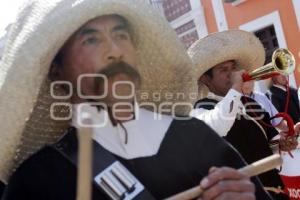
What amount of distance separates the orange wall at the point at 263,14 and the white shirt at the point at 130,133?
8281mm

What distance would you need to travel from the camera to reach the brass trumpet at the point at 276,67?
3788mm

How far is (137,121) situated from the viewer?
6.57 ft

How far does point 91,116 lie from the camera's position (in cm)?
174

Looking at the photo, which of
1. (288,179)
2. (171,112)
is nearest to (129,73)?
(171,112)

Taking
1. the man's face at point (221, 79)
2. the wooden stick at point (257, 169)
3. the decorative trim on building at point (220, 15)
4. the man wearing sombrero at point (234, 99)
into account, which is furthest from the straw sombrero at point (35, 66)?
the decorative trim on building at point (220, 15)

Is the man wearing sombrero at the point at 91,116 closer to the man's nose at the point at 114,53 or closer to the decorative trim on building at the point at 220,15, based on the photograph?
the man's nose at the point at 114,53

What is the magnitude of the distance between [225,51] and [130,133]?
2102 millimetres

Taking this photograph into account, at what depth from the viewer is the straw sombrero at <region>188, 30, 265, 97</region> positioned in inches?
152

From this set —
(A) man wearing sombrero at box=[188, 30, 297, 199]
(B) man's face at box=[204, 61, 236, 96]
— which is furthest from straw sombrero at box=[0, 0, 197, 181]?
(B) man's face at box=[204, 61, 236, 96]

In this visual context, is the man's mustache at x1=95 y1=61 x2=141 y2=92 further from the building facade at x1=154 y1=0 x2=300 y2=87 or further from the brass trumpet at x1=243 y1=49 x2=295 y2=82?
the building facade at x1=154 y1=0 x2=300 y2=87

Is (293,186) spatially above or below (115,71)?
below

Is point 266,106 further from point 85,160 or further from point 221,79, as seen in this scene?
point 85,160

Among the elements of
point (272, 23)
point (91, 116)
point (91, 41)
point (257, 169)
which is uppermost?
point (272, 23)

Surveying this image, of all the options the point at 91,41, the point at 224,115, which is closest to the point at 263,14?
the point at 224,115
